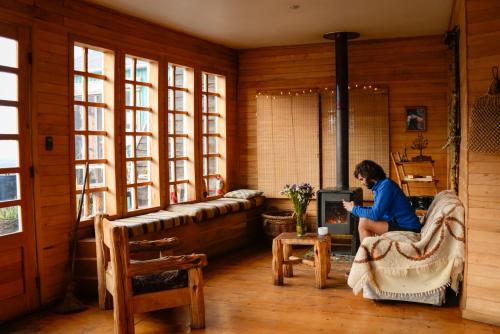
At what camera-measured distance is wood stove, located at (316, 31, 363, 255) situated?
20.5 ft

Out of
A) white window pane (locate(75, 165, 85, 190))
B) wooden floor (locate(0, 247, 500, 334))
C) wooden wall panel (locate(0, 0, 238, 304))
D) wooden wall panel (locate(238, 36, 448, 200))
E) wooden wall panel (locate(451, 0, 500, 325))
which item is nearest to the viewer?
wooden wall panel (locate(451, 0, 500, 325))

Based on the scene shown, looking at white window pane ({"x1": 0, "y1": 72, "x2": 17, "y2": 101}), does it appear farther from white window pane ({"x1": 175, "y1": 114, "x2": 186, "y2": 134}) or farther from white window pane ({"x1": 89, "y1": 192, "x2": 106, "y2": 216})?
white window pane ({"x1": 175, "y1": 114, "x2": 186, "y2": 134})

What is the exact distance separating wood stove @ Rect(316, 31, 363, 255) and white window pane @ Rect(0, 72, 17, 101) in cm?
353

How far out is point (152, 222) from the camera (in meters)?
5.27

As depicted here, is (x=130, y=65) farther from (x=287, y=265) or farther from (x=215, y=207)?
(x=287, y=265)

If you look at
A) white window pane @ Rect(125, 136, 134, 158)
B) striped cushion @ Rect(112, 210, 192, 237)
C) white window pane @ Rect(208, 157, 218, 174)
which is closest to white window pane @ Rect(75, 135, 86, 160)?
white window pane @ Rect(125, 136, 134, 158)

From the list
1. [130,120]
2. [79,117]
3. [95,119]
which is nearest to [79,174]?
[79,117]

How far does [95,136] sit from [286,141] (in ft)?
9.25

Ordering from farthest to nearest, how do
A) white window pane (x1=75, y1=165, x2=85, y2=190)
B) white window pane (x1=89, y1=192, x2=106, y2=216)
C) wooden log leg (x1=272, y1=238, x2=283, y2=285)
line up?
white window pane (x1=89, y1=192, x2=106, y2=216) < white window pane (x1=75, y1=165, x2=85, y2=190) < wooden log leg (x1=272, y1=238, x2=283, y2=285)

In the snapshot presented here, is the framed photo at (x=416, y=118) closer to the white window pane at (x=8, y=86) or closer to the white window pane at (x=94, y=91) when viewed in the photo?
the white window pane at (x=94, y=91)

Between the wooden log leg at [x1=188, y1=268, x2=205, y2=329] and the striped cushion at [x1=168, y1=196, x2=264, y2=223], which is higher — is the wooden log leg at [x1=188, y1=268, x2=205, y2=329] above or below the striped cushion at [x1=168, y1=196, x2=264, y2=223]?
below

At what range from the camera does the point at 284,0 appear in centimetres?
513

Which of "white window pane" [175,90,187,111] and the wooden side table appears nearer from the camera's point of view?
the wooden side table

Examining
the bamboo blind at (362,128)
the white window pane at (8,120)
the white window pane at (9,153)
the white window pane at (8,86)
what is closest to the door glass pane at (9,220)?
the white window pane at (9,153)
